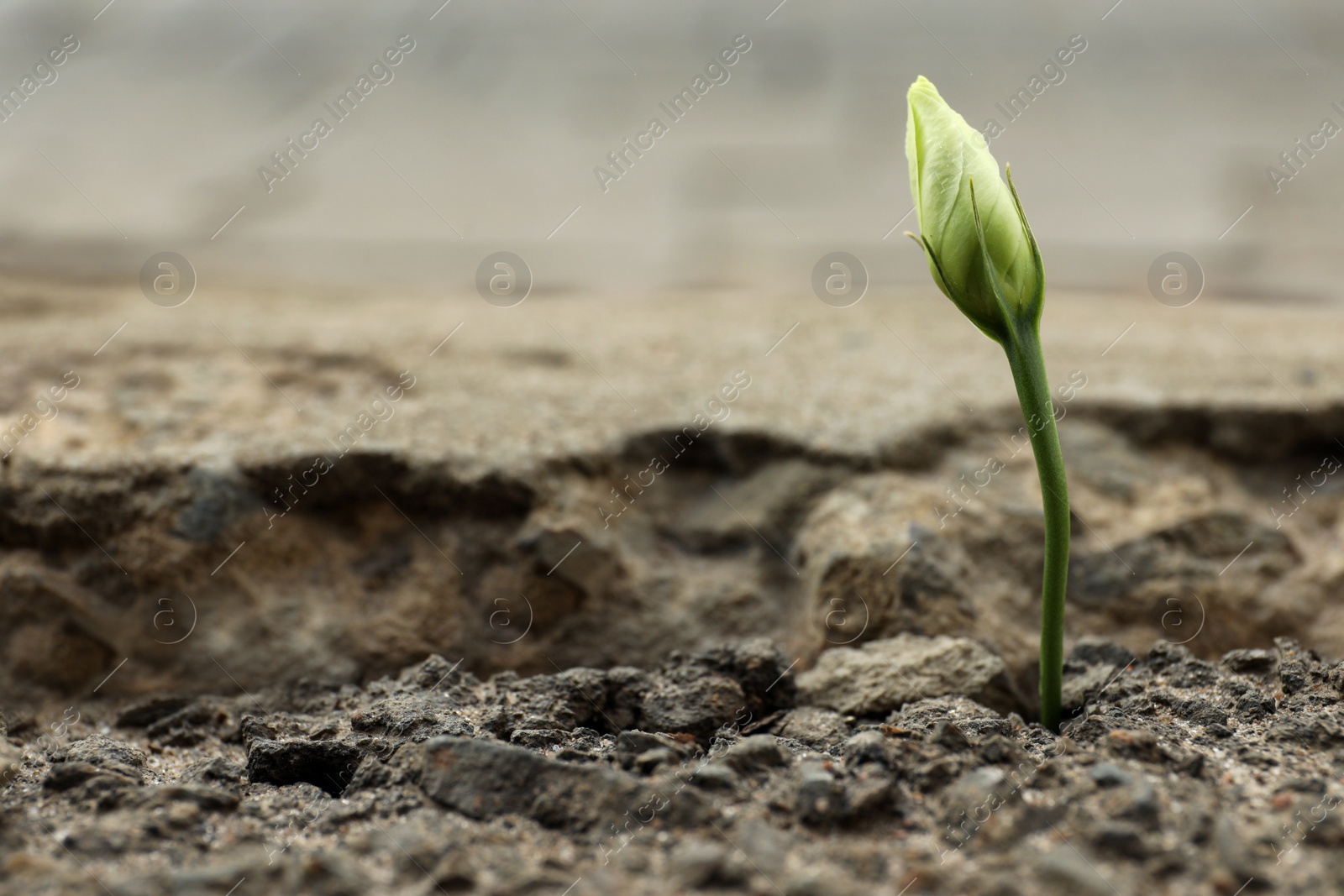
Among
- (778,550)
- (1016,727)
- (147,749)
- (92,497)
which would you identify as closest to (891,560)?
(778,550)

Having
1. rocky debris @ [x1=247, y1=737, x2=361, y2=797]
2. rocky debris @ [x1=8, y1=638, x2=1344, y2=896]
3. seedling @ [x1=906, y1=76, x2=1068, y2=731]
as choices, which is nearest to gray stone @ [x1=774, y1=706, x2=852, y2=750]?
rocky debris @ [x1=8, y1=638, x2=1344, y2=896]

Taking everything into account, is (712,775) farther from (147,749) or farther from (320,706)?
(147,749)

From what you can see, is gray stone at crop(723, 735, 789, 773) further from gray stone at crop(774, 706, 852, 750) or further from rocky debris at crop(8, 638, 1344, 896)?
gray stone at crop(774, 706, 852, 750)

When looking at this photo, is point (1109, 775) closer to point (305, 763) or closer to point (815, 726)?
point (815, 726)

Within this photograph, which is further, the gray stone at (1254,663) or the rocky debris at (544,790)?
the gray stone at (1254,663)

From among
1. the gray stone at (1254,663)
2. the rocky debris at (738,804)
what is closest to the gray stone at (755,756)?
the rocky debris at (738,804)

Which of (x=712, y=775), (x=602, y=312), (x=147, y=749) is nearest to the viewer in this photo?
(x=712, y=775)

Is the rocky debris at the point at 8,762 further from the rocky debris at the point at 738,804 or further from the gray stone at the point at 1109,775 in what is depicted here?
the gray stone at the point at 1109,775

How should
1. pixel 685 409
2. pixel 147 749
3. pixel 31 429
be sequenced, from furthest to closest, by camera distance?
1. pixel 685 409
2. pixel 31 429
3. pixel 147 749
